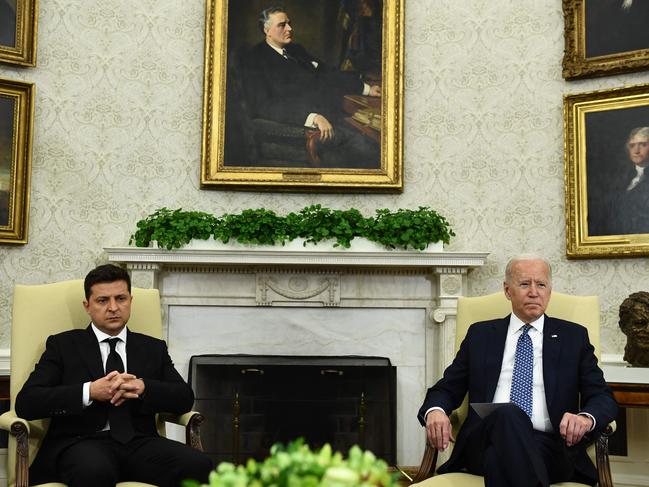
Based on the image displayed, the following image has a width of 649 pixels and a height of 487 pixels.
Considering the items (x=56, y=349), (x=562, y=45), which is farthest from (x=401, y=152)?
(x=56, y=349)

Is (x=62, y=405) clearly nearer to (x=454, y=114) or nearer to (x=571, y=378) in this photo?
(x=571, y=378)

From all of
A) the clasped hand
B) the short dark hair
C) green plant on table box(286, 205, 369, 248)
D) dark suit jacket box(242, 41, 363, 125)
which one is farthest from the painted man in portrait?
the clasped hand

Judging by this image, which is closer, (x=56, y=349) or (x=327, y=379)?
(x=56, y=349)

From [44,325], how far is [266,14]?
338 cm

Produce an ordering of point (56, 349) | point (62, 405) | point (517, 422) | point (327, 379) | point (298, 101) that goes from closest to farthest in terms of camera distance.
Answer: point (517, 422)
point (62, 405)
point (56, 349)
point (327, 379)
point (298, 101)

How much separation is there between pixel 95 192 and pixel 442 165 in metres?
2.72

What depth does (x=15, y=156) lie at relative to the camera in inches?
221

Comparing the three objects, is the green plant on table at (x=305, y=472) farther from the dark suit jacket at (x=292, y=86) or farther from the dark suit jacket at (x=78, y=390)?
the dark suit jacket at (x=292, y=86)

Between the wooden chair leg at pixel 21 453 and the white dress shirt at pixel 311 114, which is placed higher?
the white dress shirt at pixel 311 114

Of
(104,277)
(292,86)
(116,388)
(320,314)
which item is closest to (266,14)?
(292,86)

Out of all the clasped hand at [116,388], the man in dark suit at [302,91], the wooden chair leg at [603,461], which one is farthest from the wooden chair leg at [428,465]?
the man in dark suit at [302,91]

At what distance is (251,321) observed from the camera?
567 centimetres

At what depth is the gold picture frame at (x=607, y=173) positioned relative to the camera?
5.43 m

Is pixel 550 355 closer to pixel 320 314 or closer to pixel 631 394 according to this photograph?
pixel 631 394
